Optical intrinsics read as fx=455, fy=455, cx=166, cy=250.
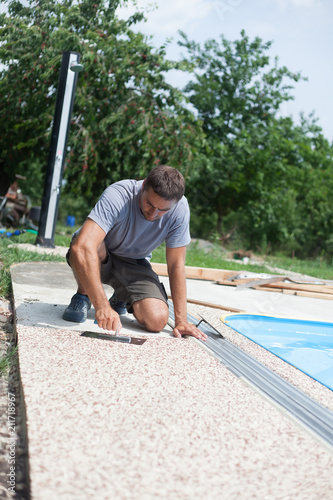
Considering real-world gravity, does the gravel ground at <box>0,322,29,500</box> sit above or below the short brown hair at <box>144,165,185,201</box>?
below

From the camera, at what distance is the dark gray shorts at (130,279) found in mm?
3102

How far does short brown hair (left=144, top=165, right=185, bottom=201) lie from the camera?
2.60 meters

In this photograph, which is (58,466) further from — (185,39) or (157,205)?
(185,39)

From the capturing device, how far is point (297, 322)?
4156mm

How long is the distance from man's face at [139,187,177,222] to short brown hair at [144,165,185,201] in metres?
0.03

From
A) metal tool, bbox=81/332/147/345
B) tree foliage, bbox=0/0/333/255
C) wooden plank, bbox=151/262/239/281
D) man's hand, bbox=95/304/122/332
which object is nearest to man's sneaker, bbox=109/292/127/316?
metal tool, bbox=81/332/147/345

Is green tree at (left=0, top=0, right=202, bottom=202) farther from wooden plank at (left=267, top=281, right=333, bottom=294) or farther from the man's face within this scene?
the man's face

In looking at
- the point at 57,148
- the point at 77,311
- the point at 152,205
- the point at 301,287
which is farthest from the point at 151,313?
the point at 57,148

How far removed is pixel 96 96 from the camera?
35.6 feet

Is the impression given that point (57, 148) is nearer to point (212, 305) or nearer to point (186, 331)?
point (212, 305)

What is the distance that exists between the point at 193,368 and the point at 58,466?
1080 mm

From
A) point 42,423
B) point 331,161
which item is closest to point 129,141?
point 42,423

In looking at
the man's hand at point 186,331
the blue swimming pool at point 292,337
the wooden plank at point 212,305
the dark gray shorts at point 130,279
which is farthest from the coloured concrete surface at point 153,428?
the wooden plank at point 212,305

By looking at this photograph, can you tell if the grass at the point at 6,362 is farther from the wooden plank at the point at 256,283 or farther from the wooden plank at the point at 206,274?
the wooden plank at the point at 206,274
